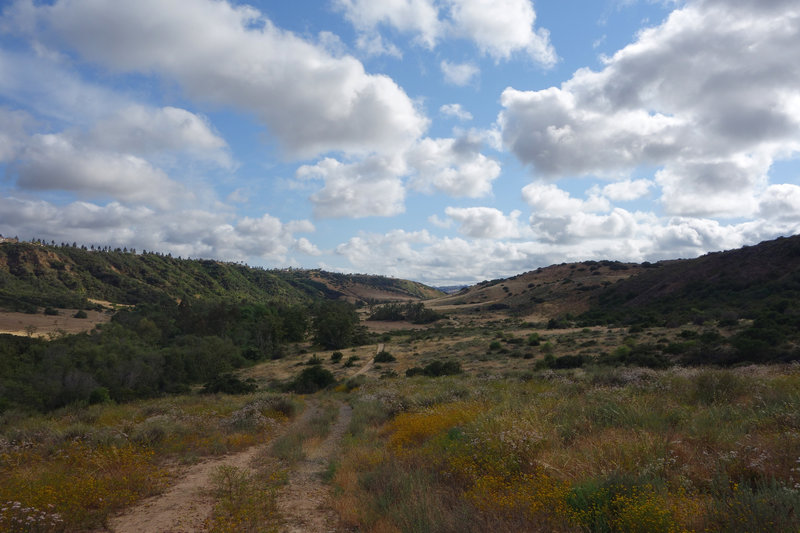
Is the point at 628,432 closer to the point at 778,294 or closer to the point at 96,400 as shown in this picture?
the point at 96,400

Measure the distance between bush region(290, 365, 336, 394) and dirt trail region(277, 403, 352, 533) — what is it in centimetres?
2074

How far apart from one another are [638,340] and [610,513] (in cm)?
3218

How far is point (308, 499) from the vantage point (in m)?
7.86

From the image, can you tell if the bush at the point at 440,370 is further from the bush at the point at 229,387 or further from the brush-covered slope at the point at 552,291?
the brush-covered slope at the point at 552,291

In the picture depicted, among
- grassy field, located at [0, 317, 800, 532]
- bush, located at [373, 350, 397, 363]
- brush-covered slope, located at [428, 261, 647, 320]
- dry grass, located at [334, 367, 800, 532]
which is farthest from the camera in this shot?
brush-covered slope, located at [428, 261, 647, 320]

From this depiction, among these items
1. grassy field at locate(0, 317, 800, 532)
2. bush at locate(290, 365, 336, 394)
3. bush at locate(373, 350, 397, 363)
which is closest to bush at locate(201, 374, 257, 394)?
bush at locate(290, 365, 336, 394)

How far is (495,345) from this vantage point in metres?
39.8

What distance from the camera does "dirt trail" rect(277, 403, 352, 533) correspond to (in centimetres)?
662

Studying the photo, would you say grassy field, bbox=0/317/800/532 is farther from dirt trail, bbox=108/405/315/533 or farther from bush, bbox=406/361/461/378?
bush, bbox=406/361/461/378

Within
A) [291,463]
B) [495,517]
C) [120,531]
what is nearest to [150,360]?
[291,463]

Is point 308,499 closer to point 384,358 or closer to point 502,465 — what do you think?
point 502,465

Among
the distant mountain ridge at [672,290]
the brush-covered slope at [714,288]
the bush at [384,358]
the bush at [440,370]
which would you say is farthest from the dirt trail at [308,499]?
the distant mountain ridge at [672,290]

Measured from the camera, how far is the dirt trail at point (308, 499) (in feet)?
21.7

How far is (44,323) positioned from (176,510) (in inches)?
3600
